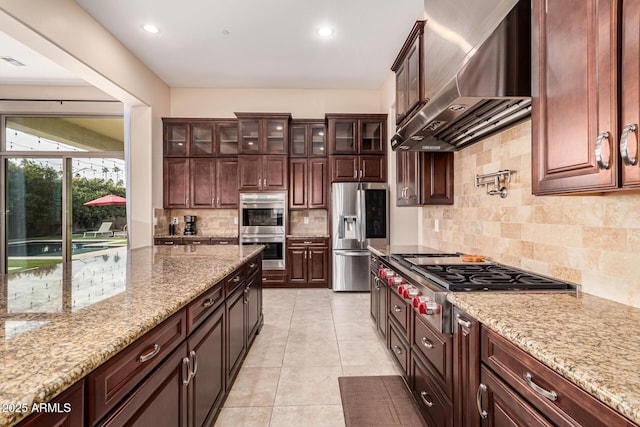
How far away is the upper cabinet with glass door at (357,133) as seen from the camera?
4.92m

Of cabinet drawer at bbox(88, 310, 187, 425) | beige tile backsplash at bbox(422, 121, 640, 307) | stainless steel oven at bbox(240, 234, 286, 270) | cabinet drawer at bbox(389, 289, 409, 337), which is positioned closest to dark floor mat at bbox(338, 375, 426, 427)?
cabinet drawer at bbox(389, 289, 409, 337)

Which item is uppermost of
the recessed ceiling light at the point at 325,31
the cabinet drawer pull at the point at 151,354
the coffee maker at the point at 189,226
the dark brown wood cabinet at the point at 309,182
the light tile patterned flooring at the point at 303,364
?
the recessed ceiling light at the point at 325,31

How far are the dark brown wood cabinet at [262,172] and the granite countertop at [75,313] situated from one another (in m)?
3.06

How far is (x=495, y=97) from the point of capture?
1.37 m

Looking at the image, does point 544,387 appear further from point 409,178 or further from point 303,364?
point 409,178

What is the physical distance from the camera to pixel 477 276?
5.37ft

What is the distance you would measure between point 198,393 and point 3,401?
3.44 ft

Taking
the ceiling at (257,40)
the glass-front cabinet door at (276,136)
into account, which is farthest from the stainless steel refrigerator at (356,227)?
the ceiling at (257,40)

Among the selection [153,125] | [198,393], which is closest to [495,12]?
[198,393]

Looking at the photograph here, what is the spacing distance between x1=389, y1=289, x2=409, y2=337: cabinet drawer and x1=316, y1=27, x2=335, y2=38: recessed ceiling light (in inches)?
120

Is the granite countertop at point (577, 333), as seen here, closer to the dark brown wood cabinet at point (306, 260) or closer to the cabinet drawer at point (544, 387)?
the cabinet drawer at point (544, 387)

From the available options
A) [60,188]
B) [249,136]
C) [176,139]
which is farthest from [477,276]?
[60,188]

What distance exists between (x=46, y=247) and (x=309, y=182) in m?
4.30

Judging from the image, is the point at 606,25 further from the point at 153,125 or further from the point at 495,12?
the point at 153,125
